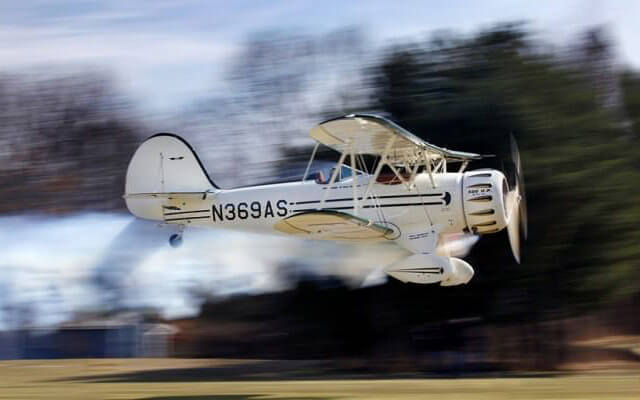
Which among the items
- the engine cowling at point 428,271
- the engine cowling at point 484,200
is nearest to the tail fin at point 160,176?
the engine cowling at point 428,271

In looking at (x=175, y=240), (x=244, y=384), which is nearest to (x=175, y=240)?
(x=175, y=240)

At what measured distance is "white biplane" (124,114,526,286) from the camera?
2002 cm

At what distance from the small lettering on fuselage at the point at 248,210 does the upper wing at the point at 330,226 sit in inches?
44.3

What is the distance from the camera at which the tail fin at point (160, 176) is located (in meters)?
22.9

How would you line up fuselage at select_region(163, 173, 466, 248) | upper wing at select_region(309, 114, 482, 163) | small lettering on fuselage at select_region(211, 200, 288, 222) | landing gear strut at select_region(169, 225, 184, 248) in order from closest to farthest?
upper wing at select_region(309, 114, 482, 163) < fuselage at select_region(163, 173, 466, 248) < small lettering on fuselage at select_region(211, 200, 288, 222) < landing gear strut at select_region(169, 225, 184, 248)

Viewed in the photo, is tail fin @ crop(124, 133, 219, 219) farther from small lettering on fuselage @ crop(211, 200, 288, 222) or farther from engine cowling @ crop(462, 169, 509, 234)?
engine cowling @ crop(462, 169, 509, 234)

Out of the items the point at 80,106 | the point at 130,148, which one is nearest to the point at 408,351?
the point at 130,148

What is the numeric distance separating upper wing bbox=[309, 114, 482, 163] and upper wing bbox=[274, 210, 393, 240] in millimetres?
1255

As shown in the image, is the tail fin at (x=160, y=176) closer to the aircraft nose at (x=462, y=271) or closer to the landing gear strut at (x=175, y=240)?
the landing gear strut at (x=175, y=240)

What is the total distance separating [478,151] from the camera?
28.6m

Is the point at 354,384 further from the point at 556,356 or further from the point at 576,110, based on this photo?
the point at 576,110

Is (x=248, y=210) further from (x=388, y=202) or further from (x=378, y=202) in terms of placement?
(x=388, y=202)

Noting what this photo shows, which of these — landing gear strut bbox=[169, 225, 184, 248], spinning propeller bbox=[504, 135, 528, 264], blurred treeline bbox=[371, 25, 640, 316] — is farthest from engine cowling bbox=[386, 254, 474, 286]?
blurred treeline bbox=[371, 25, 640, 316]

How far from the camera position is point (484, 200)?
20547 mm
